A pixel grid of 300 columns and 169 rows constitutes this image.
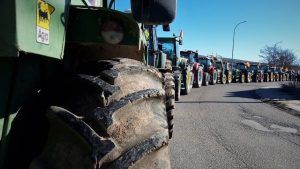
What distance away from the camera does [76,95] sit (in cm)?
205

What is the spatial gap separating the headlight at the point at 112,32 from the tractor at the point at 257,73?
42.0m

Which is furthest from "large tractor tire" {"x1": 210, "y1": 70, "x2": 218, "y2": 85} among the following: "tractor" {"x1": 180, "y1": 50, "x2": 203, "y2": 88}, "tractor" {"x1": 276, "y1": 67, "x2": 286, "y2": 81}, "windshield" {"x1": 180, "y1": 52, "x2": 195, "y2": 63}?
"tractor" {"x1": 276, "y1": 67, "x2": 286, "y2": 81}

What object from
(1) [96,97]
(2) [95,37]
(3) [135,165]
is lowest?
(3) [135,165]

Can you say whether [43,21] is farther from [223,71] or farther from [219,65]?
[223,71]

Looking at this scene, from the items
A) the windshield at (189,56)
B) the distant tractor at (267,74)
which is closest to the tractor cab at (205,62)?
the windshield at (189,56)

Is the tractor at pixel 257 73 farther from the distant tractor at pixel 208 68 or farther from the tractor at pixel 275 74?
the distant tractor at pixel 208 68

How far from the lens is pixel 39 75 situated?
2189 millimetres

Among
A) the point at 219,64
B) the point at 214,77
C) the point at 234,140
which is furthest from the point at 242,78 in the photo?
the point at 234,140

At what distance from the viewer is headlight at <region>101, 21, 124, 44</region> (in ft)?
7.60

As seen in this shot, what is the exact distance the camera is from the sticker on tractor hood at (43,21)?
5.74 ft

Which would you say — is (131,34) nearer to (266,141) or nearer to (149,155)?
(149,155)

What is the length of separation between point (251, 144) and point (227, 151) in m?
0.96

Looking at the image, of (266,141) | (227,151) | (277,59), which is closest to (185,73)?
(266,141)

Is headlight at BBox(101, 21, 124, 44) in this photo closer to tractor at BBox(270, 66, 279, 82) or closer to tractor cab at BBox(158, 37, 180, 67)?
tractor cab at BBox(158, 37, 180, 67)
